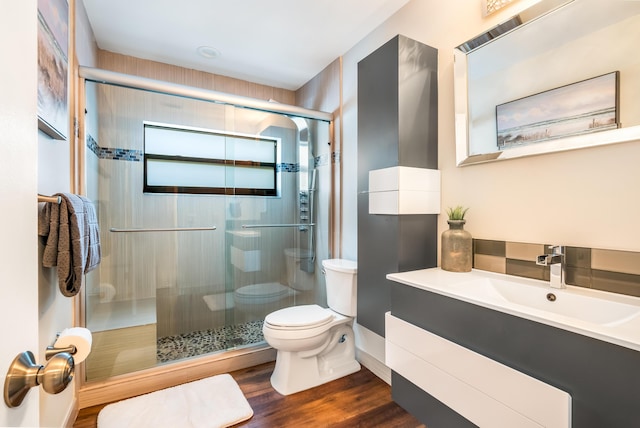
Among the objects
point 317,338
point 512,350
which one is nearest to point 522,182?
point 512,350

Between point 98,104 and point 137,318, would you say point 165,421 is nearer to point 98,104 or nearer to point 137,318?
point 137,318

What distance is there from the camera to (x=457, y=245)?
60.5 inches

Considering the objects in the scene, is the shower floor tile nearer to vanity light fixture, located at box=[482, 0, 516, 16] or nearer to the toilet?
the toilet

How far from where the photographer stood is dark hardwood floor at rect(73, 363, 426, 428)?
5.32ft

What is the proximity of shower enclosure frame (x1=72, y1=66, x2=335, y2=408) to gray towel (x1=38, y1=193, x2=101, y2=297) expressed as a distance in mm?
624

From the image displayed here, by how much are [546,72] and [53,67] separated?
7.24ft

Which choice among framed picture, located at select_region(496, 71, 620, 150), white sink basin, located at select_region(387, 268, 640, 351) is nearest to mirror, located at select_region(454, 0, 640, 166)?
framed picture, located at select_region(496, 71, 620, 150)

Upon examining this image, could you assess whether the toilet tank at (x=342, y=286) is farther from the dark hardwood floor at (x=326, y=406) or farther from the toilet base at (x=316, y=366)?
the dark hardwood floor at (x=326, y=406)

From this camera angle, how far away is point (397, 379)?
1.69 metres

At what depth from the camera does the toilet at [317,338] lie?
1.87m

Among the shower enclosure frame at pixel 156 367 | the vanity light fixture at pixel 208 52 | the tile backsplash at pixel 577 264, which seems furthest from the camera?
the vanity light fixture at pixel 208 52

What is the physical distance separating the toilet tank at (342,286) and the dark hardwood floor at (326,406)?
0.47 m

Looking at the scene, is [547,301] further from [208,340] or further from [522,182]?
[208,340]

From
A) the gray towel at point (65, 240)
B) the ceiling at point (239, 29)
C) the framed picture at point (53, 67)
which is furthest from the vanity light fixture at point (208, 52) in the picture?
the gray towel at point (65, 240)
